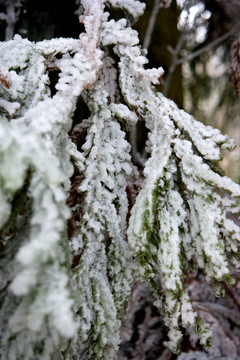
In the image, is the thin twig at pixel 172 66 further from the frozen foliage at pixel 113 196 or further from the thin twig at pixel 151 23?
the frozen foliage at pixel 113 196

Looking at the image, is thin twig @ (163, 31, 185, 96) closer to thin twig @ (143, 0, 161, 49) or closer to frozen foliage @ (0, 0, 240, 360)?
thin twig @ (143, 0, 161, 49)

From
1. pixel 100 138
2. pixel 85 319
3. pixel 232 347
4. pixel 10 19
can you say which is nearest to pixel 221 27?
pixel 10 19

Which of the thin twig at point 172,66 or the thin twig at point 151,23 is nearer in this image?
the thin twig at point 151,23

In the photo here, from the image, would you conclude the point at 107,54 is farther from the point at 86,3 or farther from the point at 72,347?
the point at 72,347

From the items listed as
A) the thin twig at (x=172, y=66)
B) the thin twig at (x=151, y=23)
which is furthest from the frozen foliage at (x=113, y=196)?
the thin twig at (x=172, y=66)

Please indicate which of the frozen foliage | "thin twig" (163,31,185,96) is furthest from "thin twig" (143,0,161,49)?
the frozen foliage

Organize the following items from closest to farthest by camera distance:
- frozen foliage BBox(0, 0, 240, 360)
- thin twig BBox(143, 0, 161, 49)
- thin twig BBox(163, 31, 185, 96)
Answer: frozen foliage BBox(0, 0, 240, 360) → thin twig BBox(143, 0, 161, 49) → thin twig BBox(163, 31, 185, 96)

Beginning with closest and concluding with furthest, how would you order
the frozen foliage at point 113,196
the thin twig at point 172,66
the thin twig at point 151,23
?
the frozen foliage at point 113,196 < the thin twig at point 151,23 < the thin twig at point 172,66

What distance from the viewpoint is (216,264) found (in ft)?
2.84

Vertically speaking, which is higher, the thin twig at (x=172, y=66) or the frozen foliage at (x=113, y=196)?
the thin twig at (x=172, y=66)

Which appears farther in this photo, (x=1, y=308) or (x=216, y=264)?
(x=216, y=264)

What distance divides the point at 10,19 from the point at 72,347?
4.46 ft

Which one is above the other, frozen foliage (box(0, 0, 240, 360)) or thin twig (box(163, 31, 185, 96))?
thin twig (box(163, 31, 185, 96))

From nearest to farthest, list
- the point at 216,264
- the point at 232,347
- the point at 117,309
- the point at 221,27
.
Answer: the point at 216,264, the point at 117,309, the point at 232,347, the point at 221,27
